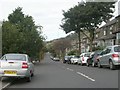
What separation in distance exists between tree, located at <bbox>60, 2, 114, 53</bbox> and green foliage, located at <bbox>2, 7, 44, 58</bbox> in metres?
8.75

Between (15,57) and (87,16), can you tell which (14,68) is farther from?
(87,16)

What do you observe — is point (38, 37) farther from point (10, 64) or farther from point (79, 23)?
point (10, 64)

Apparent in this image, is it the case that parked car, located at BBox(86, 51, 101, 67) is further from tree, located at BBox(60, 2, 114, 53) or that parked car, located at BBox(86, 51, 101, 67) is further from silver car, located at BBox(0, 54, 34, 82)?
tree, located at BBox(60, 2, 114, 53)

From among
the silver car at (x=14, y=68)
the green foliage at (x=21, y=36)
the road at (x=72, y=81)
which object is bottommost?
the road at (x=72, y=81)

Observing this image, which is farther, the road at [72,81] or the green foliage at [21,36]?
the green foliage at [21,36]

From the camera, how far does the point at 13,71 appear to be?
14383 millimetres

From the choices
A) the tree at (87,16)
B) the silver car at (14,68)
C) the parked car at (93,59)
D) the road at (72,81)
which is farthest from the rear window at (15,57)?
the tree at (87,16)

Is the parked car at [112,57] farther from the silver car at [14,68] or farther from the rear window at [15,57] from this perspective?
the silver car at [14,68]

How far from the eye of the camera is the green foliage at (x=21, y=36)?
34.1m

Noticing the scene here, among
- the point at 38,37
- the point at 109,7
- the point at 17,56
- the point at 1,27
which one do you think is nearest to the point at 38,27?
the point at 38,37

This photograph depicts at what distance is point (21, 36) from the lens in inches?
1441

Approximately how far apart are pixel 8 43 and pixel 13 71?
66.5 feet

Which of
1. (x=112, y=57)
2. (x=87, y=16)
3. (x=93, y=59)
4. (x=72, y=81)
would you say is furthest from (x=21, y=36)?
(x=72, y=81)

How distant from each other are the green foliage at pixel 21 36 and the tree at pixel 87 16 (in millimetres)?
8750
